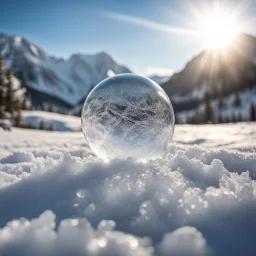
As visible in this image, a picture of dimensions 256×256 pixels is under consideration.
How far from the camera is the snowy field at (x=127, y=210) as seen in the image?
1806 mm

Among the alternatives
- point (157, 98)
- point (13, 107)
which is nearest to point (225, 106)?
point (13, 107)

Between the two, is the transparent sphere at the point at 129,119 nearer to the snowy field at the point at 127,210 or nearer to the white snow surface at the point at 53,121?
the snowy field at the point at 127,210

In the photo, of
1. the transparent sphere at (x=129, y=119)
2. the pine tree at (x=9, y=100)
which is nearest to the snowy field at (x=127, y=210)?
the transparent sphere at (x=129, y=119)

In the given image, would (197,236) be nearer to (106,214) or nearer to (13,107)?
(106,214)

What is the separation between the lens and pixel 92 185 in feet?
8.66

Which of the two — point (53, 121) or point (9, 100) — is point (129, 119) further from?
point (53, 121)

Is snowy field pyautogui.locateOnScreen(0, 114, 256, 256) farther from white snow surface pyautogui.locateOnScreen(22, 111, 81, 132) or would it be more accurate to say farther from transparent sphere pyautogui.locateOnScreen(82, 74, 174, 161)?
white snow surface pyautogui.locateOnScreen(22, 111, 81, 132)

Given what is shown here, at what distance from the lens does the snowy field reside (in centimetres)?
181

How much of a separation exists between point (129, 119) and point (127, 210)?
1.63 m

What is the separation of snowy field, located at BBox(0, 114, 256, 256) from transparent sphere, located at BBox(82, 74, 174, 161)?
54cm

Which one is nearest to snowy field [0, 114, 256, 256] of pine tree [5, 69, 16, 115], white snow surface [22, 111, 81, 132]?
white snow surface [22, 111, 81, 132]

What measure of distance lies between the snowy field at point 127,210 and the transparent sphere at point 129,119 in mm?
542

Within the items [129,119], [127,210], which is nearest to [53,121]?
[129,119]

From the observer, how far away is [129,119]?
11.9ft
